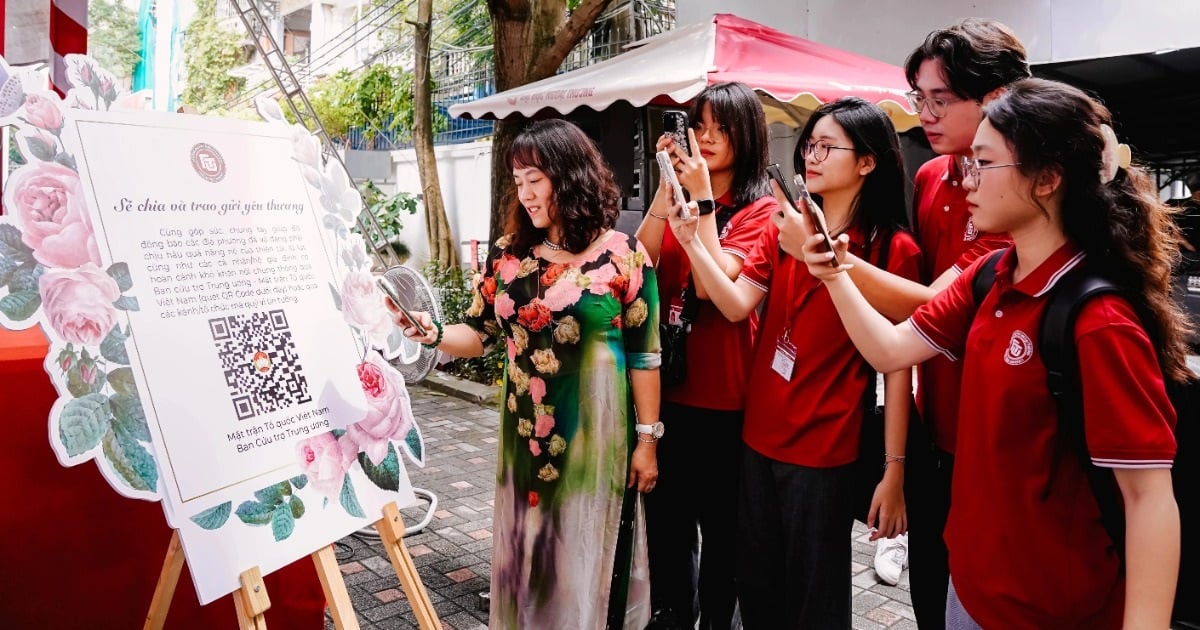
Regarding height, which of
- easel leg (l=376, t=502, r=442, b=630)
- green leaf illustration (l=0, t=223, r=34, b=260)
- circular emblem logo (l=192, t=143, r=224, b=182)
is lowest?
easel leg (l=376, t=502, r=442, b=630)

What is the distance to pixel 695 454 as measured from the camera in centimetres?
240

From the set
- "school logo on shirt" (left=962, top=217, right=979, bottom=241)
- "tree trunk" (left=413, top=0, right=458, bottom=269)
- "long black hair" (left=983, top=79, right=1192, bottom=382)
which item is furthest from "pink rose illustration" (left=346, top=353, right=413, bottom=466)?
"tree trunk" (left=413, top=0, right=458, bottom=269)

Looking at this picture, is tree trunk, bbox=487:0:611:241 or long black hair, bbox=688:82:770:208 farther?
tree trunk, bbox=487:0:611:241

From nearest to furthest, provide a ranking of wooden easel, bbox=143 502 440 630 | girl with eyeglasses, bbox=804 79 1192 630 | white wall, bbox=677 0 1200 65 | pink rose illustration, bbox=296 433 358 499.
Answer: girl with eyeglasses, bbox=804 79 1192 630
wooden easel, bbox=143 502 440 630
pink rose illustration, bbox=296 433 358 499
white wall, bbox=677 0 1200 65

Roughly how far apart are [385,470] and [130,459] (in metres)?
0.65

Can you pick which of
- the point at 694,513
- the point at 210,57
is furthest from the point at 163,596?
the point at 210,57

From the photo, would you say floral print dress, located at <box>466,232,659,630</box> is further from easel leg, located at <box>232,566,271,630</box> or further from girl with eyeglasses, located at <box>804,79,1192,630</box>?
girl with eyeglasses, located at <box>804,79,1192,630</box>

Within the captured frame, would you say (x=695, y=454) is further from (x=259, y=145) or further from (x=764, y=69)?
(x=764, y=69)

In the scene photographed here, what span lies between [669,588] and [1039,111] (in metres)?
1.75

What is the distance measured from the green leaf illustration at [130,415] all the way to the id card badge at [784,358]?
142cm

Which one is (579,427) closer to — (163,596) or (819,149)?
(819,149)

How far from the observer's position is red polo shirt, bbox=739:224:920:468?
1.93 metres

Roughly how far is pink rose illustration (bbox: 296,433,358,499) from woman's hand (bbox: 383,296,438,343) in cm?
36

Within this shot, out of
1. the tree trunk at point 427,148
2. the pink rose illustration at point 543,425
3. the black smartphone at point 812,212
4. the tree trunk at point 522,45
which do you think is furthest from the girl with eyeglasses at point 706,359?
the tree trunk at point 427,148
